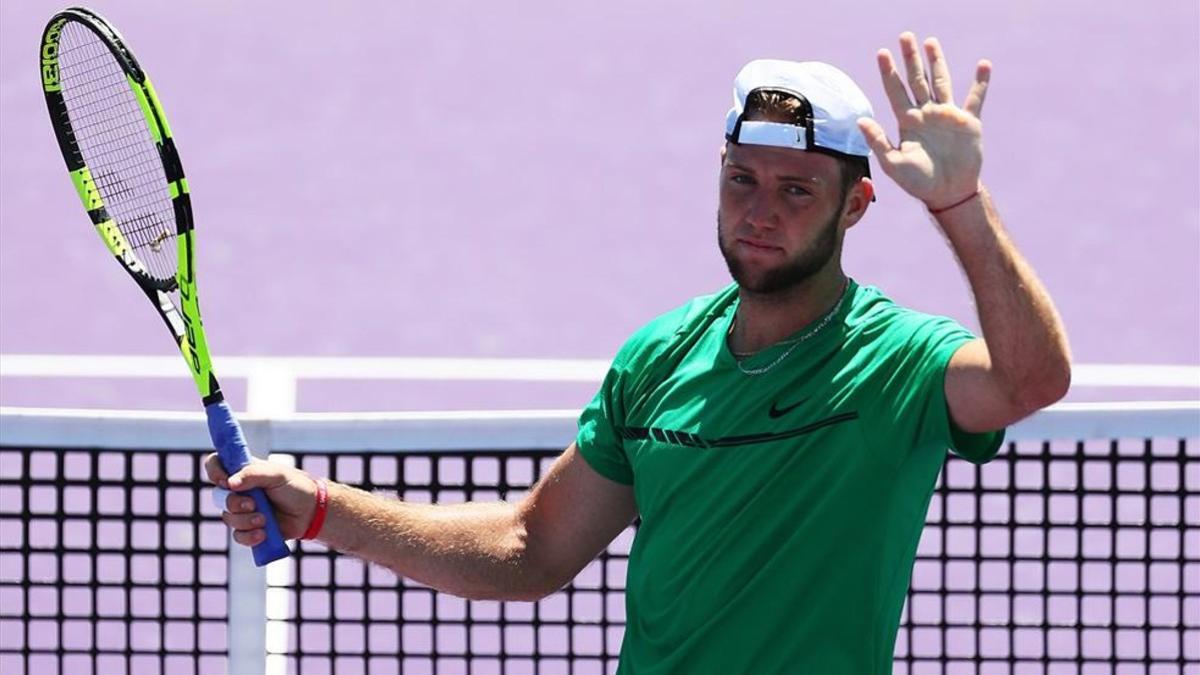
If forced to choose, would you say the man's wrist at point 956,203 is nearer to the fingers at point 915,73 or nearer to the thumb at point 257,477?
the fingers at point 915,73

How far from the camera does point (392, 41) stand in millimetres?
9680

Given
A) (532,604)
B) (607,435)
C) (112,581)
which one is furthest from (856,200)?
(112,581)

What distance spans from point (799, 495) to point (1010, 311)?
377 millimetres

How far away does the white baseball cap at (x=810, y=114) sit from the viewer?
106 inches

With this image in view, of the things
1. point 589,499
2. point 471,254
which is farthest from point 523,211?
point 589,499

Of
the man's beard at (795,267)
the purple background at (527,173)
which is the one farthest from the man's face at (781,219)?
the purple background at (527,173)

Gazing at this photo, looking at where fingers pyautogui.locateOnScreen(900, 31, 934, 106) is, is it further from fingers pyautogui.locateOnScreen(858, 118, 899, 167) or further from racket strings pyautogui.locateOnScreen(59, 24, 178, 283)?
racket strings pyautogui.locateOnScreen(59, 24, 178, 283)

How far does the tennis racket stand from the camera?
2.99 meters

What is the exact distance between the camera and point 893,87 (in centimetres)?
257

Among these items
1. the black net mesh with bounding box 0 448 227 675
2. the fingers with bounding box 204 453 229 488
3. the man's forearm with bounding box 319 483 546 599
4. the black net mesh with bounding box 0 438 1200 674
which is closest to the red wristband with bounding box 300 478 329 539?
the man's forearm with bounding box 319 483 546 599

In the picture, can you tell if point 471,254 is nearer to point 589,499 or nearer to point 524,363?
point 524,363

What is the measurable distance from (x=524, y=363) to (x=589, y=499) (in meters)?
3.93

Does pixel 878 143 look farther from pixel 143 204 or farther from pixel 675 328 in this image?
pixel 143 204

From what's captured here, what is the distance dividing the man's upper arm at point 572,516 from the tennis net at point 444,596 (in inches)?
21.1
